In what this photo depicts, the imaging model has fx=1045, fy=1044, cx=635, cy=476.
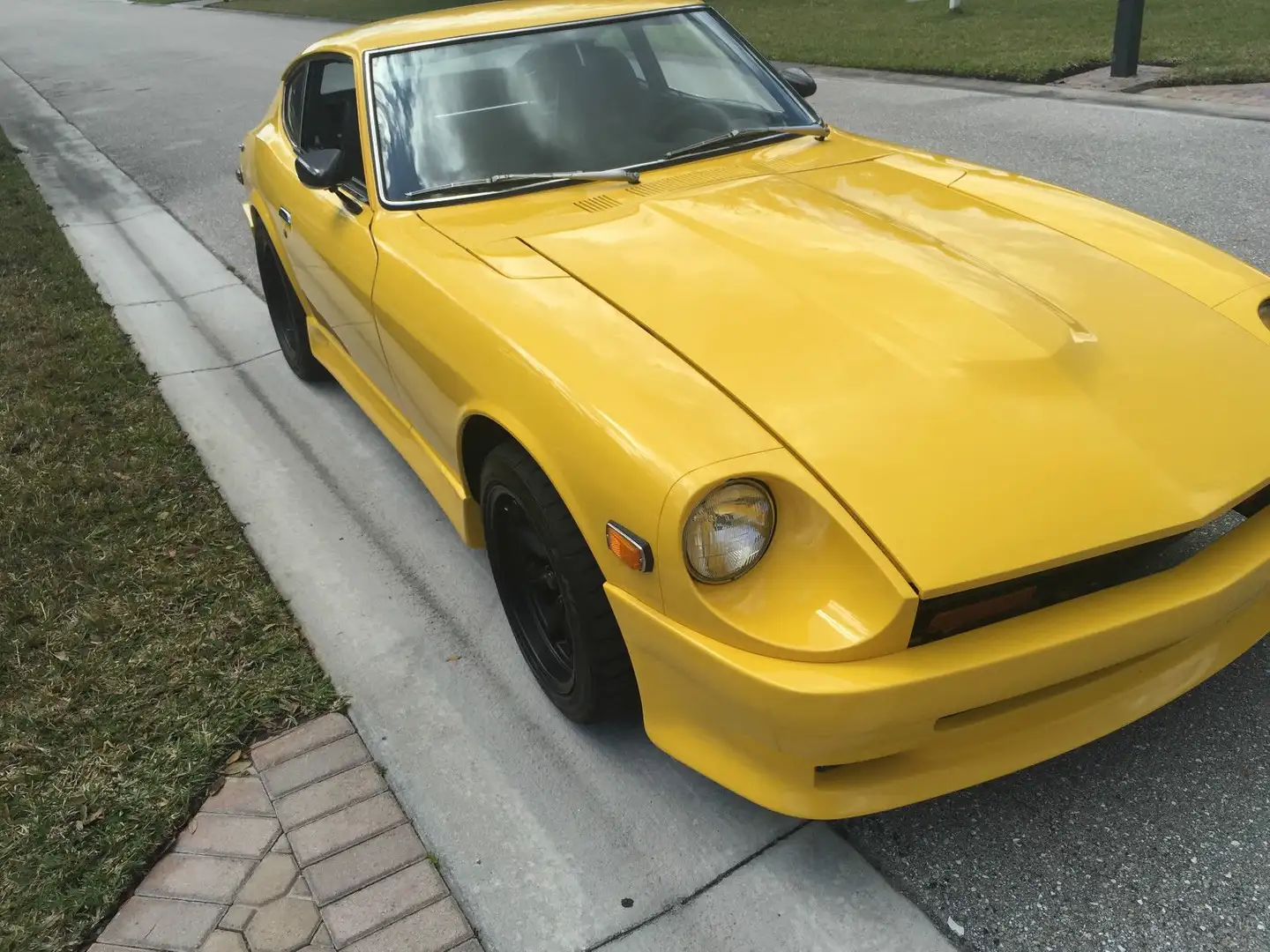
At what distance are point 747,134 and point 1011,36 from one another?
8.74 metres

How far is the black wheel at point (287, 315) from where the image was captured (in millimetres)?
4270

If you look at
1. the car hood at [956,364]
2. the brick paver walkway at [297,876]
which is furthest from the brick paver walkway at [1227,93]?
the brick paver walkway at [297,876]

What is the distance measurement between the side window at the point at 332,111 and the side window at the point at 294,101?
42 mm

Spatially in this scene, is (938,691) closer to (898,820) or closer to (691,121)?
(898,820)

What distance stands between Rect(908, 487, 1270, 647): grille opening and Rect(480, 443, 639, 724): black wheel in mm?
671

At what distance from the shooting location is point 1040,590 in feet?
6.07

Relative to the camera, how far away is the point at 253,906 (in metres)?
2.13

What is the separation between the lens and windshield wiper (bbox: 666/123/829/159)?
3098 millimetres

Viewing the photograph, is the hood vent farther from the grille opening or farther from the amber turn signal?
the grille opening

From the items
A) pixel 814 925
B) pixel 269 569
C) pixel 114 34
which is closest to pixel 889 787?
pixel 814 925

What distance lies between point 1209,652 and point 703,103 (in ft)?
7.09

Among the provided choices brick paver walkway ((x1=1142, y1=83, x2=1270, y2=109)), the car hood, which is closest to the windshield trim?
the car hood

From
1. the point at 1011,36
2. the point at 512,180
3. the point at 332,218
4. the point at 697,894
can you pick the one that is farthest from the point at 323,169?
the point at 1011,36

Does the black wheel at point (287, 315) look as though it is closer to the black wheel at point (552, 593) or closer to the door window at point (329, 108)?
the door window at point (329, 108)
